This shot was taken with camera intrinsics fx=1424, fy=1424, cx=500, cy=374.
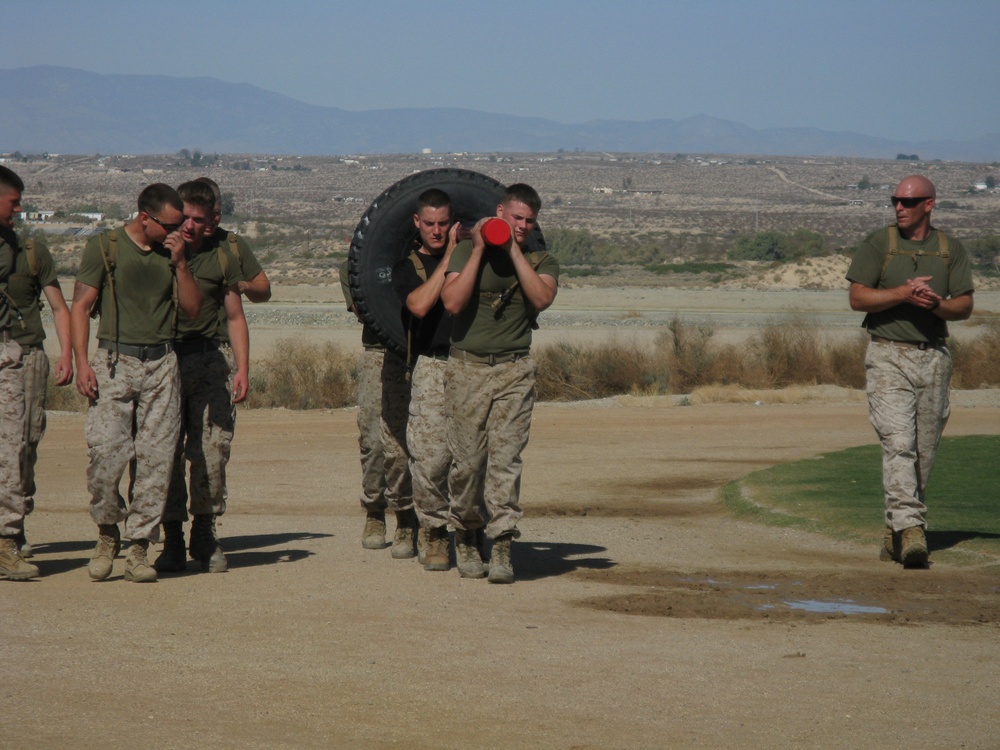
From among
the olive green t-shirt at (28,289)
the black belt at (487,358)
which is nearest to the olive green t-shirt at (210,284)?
the olive green t-shirt at (28,289)

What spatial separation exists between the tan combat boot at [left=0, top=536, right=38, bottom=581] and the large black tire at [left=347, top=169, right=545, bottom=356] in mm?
2553

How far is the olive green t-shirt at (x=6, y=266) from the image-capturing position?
8.44 metres

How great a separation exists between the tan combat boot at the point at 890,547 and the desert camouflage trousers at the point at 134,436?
4624 millimetres

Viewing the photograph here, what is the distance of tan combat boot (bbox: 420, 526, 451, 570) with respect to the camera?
8.86m

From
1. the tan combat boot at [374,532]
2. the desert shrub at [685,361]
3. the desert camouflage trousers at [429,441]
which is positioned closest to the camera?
the desert camouflage trousers at [429,441]

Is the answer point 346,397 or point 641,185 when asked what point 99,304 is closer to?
point 346,397

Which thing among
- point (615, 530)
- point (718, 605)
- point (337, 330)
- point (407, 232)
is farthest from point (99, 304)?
point (337, 330)

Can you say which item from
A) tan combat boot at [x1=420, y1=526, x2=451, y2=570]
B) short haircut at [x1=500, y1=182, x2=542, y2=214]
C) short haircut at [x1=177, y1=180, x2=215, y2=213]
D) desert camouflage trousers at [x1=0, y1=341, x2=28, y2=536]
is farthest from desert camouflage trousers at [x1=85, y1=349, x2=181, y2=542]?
short haircut at [x1=500, y1=182, x2=542, y2=214]

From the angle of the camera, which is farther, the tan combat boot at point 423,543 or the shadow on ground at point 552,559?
the shadow on ground at point 552,559

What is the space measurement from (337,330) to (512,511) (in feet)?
98.8

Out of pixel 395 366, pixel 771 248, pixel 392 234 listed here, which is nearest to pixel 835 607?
pixel 395 366

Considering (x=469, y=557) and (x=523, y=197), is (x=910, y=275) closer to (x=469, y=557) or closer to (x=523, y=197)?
(x=523, y=197)

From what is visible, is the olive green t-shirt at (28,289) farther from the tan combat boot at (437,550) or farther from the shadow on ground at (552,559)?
the shadow on ground at (552,559)

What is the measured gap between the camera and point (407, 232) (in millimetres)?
9367
